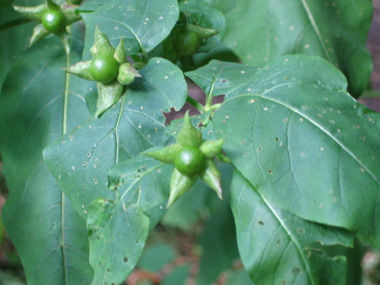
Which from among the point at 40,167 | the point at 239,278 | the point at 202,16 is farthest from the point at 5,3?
the point at 239,278

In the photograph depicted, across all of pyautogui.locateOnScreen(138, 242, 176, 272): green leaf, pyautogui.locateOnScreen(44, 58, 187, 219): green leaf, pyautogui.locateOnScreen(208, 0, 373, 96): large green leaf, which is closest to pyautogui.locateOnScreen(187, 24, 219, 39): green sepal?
pyautogui.locateOnScreen(44, 58, 187, 219): green leaf

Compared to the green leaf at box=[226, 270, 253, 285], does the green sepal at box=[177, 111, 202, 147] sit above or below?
above

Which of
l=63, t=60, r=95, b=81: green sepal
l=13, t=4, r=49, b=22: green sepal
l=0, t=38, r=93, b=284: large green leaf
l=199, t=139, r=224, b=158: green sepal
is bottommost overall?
l=0, t=38, r=93, b=284: large green leaf

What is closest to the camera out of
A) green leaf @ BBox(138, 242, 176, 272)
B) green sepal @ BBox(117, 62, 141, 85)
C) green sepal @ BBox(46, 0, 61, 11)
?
green sepal @ BBox(117, 62, 141, 85)

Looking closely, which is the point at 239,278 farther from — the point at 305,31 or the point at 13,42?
the point at 13,42

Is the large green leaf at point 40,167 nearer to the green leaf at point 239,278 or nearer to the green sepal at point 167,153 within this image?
the green sepal at point 167,153

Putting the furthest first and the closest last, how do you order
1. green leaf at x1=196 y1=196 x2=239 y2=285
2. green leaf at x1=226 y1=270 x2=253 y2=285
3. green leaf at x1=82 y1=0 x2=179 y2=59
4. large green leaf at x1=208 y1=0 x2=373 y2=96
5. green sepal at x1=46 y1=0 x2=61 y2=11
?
green leaf at x1=226 y1=270 x2=253 y2=285 → green leaf at x1=196 y1=196 x2=239 y2=285 → large green leaf at x1=208 y1=0 x2=373 y2=96 → green sepal at x1=46 y1=0 x2=61 y2=11 → green leaf at x1=82 y1=0 x2=179 y2=59

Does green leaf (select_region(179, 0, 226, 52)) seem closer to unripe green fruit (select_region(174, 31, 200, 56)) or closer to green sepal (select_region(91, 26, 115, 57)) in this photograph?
unripe green fruit (select_region(174, 31, 200, 56))

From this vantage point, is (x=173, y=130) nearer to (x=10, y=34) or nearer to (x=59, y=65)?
(x=59, y=65)
